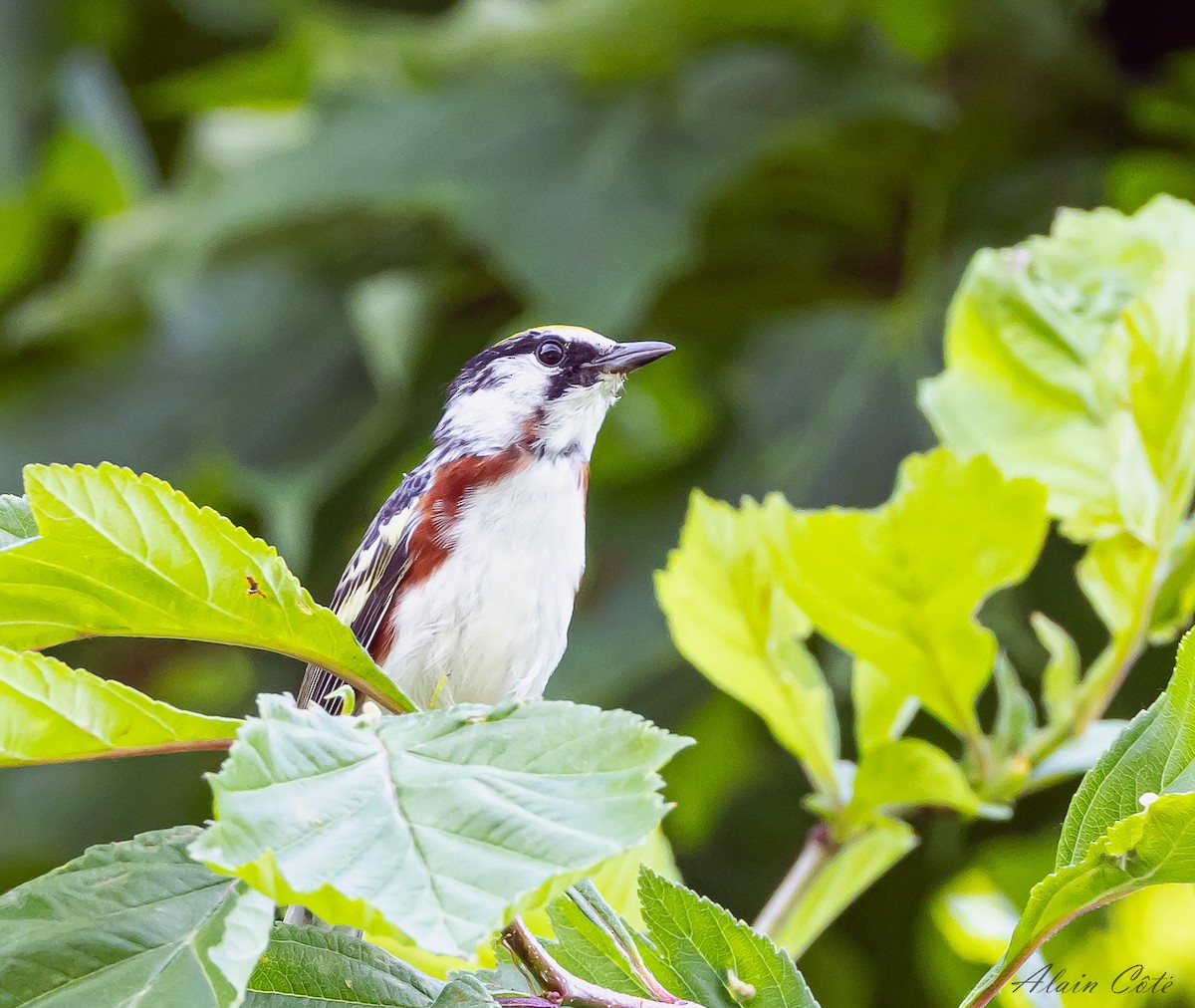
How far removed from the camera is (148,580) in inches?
28.7

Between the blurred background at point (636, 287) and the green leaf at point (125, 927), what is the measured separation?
1.44 m

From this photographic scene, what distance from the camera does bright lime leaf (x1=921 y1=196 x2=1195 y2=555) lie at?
1177 mm

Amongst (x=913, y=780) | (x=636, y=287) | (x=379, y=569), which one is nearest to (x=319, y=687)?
(x=379, y=569)

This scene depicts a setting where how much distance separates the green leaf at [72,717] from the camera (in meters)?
0.65

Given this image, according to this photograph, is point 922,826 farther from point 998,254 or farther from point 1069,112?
point 1069,112

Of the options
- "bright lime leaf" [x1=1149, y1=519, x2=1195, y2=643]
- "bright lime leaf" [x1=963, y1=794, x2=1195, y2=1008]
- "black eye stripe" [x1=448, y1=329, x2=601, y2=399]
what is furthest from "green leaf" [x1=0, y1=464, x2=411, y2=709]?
"black eye stripe" [x1=448, y1=329, x2=601, y2=399]

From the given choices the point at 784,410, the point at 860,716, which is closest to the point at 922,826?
the point at 784,410

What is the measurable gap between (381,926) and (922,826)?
1841mm

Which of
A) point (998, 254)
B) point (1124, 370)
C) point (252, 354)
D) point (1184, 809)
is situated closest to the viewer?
point (1184, 809)

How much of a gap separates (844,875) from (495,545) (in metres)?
0.49

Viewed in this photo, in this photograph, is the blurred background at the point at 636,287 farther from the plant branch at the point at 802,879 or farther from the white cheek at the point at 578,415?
the plant branch at the point at 802,879

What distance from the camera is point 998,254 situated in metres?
1.32

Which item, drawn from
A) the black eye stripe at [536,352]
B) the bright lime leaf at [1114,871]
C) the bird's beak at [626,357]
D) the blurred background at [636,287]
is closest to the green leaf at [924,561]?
the bright lime leaf at [1114,871]

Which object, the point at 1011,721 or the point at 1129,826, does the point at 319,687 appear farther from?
the point at 1129,826
